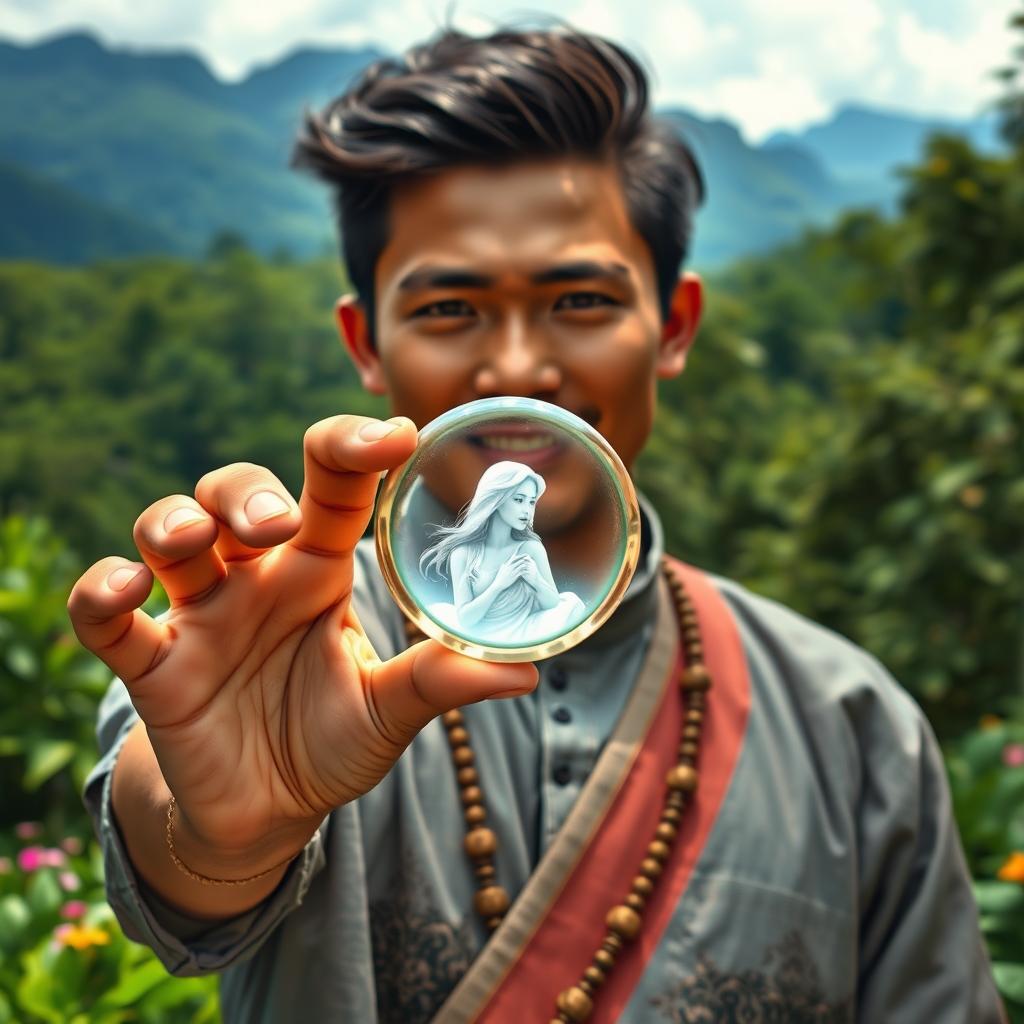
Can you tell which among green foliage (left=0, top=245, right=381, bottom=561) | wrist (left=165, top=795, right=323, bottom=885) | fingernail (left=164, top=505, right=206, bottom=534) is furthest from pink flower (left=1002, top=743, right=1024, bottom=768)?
green foliage (left=0, top=245, right=381, bottom=561)

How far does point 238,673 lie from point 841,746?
995 mm

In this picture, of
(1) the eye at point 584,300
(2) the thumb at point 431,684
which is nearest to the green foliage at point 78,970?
(2) the thumb at point 431,684

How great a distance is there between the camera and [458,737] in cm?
160

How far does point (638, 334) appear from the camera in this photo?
171 centimetres

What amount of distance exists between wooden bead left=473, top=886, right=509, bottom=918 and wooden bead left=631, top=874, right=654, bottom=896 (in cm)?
19

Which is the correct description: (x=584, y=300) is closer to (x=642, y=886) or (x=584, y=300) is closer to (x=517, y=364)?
(x=517, y=364)

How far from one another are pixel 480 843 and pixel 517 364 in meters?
0.68

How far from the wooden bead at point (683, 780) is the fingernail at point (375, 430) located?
81cm

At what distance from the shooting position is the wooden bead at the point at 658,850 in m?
1.60

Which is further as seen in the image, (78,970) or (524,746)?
(78,970)

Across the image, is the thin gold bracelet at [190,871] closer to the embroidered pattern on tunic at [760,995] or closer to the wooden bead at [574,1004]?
the wooden bead at [574,1004]

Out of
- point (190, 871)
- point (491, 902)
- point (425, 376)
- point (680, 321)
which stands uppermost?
point (425, 376)

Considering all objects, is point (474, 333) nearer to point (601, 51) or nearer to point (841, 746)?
point (601, 51)

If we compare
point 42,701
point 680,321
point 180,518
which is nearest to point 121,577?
point 180,518
